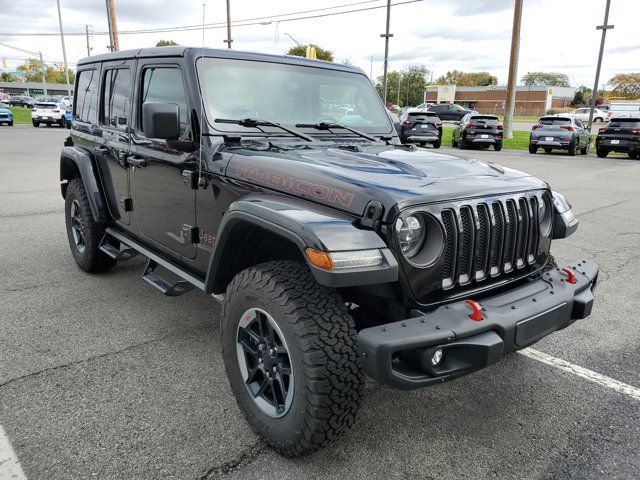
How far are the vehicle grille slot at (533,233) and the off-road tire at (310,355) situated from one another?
1.19 metres

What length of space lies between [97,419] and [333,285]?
154 cm

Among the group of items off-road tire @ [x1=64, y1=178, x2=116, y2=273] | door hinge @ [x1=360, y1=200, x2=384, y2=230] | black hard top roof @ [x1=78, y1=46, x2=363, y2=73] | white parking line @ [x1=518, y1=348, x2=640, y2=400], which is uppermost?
black hard top roof @ [x1=78, y1=46, x2=363, y2=73]

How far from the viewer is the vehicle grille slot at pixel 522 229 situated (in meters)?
2.69

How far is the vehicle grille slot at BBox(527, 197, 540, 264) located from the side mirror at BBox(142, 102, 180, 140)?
6.66 feet

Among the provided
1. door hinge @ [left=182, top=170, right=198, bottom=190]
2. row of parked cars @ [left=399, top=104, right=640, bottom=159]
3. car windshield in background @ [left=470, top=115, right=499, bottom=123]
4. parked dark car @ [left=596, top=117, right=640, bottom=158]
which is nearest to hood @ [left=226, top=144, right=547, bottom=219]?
door hinge @ [left=182, top=170, right=198, bottom=190]

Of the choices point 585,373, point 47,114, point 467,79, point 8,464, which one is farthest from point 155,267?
point 467,79

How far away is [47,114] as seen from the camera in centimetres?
3044

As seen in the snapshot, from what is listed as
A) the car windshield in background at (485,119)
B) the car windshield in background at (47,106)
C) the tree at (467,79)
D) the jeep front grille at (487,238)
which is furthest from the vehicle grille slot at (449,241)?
the tree at (467,79)

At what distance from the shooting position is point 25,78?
146 meters

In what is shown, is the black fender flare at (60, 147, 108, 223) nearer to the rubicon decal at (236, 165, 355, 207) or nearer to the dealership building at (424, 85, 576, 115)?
the rubicon decal at (236, 165, 355, 207)

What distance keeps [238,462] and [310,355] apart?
2.30 ft

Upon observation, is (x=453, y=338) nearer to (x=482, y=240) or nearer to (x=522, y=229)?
(x=482, y=240)

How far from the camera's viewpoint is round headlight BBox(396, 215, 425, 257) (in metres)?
2.26

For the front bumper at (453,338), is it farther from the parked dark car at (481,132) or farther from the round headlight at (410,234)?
the parked dark car at (481,132)
